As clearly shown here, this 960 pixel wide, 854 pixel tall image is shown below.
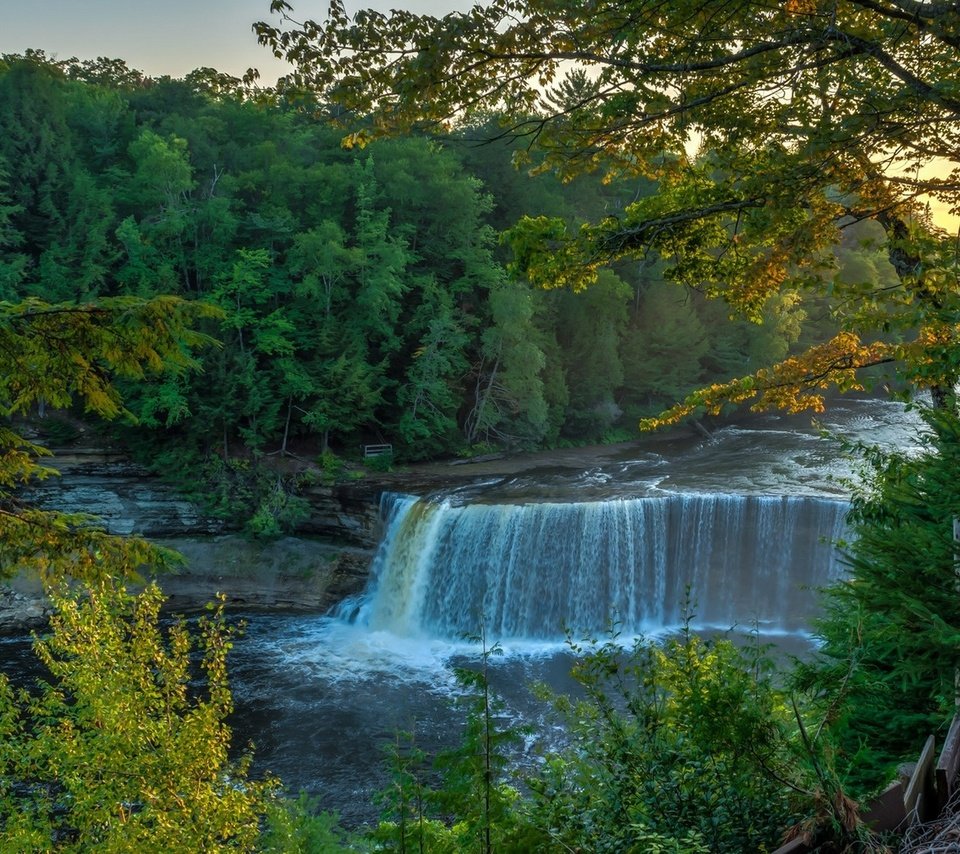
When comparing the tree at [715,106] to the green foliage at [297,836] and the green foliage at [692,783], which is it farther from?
the green foliage at [297,836]

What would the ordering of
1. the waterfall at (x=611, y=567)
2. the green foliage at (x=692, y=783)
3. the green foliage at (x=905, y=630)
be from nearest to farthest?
the green foliage at (x=692, y=783) → the green foliage at (x=905, y=630) → the waterfall at (x=611, y=567)

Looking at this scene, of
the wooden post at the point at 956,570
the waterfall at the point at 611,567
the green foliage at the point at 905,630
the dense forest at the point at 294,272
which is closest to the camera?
the wooden post at the point at 956,570

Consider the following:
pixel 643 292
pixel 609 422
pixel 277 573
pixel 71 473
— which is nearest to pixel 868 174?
pixel 277 573

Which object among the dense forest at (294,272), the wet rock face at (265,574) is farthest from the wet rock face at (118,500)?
the dense forest at (294,272)

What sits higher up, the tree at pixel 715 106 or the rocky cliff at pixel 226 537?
the tree at pixel 715 106

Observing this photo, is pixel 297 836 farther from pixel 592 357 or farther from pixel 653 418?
pixel 592 357

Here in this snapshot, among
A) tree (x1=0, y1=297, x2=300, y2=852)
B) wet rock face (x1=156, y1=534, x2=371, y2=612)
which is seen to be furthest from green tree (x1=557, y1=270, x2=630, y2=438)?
tree (x1=0, y1=297, x2=300, y2=852)

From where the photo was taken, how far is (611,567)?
19281mm

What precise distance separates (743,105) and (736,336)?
105 ft

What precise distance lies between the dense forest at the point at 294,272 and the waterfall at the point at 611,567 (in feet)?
23.0

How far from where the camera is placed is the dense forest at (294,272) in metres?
23.9

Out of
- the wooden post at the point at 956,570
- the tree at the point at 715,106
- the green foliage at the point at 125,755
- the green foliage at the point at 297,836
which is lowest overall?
the green foliage at the point at 297,836

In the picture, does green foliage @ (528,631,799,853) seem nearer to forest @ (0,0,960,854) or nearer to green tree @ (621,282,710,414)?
forest @ (0,0,960,854)

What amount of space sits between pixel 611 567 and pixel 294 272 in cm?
1328
